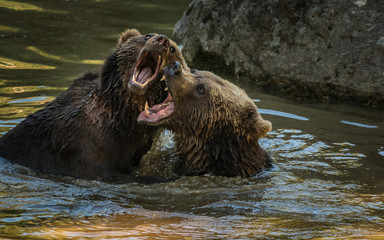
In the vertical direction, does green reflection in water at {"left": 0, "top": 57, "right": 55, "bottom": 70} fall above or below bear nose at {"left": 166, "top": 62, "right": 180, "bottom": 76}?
below

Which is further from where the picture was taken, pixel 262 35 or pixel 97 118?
pixel 262 35

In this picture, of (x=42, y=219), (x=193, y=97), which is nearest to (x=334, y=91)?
(x=193, y=97)

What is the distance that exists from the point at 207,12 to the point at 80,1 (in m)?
5.99

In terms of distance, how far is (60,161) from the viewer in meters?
7.45

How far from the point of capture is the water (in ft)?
17.5

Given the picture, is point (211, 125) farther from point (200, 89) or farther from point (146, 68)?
point (146, 68)

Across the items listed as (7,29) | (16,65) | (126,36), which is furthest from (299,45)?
(7,29)

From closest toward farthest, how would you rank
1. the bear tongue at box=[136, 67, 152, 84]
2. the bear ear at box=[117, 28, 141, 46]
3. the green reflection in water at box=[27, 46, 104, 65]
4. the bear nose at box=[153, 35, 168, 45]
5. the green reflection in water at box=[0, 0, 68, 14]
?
the bear nose at box=[153, 35, 168, 45], the bear tongue at box=[136, 67, 152, 84], the bear ear at box=[117, 28, 141, 46], the green reflection in water at box=[27, 46, 104, 65], the green reflection in water at box=[0, 0, 68, 14]

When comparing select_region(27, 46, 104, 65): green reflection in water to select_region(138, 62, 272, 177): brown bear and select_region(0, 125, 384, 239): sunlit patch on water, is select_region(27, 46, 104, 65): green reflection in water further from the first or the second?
select_region(138, 62, 272, 177): brown bear

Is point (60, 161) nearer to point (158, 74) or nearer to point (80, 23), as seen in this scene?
point (158, 74)

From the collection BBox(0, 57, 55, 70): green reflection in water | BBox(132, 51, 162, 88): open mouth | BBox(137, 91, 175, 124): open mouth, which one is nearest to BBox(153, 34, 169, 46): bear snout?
BBox(132, 51, 162, 88): open mouth

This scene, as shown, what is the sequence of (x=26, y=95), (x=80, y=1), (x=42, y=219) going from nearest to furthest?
(x=42, y=219)
(x=26, y=95)
(x=80, y=1)

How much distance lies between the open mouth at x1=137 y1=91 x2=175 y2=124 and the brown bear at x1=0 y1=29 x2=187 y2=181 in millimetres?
165

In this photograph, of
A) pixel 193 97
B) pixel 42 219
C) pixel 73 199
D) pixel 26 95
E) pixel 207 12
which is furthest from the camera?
pixel 207 12
